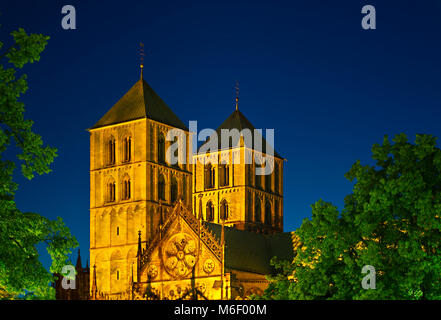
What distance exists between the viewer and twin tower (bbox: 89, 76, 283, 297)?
85.3 metres

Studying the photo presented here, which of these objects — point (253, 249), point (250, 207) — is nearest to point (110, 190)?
point (250, 207)

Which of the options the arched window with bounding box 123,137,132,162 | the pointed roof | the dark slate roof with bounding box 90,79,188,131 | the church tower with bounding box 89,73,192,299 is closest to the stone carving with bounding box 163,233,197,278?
the pointed roof

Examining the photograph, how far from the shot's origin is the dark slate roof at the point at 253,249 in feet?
253

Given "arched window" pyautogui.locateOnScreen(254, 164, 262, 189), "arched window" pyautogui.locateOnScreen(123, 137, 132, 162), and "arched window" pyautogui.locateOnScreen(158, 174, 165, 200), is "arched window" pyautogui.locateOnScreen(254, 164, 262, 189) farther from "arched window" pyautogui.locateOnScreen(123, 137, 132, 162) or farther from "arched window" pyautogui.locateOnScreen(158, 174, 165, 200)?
"arched window" pyautogui.locateOnScreen(123, 137, 132, 162)

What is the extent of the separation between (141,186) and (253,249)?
12.2 metres

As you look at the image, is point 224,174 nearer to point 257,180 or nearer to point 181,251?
point 257,180

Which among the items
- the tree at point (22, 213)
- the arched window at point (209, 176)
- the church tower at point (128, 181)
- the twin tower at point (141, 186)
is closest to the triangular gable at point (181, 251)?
the twin tower at point (141, 186)

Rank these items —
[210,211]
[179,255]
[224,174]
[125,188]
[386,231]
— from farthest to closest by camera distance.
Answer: [224,174] → [210,211] → [125,188] → [179,255] → [386,231]

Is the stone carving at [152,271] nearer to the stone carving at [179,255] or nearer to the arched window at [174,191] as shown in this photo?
the stone carving at [179,255]

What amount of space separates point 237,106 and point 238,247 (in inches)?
1017

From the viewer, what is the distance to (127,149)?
87500 mm
